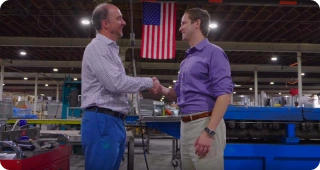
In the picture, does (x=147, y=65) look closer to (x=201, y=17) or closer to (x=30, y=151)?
(x=201, y=17)

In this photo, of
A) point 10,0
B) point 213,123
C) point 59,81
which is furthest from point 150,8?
point 59,81

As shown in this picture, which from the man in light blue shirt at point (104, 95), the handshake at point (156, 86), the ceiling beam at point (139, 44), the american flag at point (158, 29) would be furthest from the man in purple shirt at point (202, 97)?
the ceiling beam at point (139, 44)

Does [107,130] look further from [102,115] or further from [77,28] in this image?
[77,28]

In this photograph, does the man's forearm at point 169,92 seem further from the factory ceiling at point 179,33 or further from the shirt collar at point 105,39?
the factory ceiling at point 179,33

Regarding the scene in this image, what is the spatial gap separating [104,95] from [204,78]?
657 millimetres

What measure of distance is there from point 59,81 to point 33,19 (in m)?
16.1

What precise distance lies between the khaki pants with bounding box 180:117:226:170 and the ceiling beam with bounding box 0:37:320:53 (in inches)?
442

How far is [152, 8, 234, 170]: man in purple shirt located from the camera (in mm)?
1867

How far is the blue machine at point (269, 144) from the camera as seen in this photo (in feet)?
13.1

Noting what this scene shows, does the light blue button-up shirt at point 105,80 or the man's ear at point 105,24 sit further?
the man's ear at point 105,24

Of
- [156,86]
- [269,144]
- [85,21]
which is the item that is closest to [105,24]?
[156,86]

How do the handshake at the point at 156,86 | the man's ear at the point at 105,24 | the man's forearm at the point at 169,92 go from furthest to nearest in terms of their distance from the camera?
the man's forearm at the point at 169,92 → the handshake at the point at 156,86 → the man's ear at the point at 105,24

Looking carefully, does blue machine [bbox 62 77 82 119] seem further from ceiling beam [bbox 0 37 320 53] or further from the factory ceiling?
ceiling beam [bbox 0 37 320 53]

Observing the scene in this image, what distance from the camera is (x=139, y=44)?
13312 mm
